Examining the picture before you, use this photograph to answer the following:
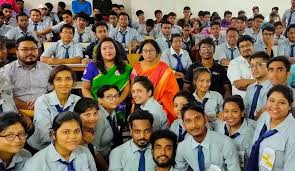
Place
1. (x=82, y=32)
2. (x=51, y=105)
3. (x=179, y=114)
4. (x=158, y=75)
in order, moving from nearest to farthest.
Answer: (x=51, y=105), (x=179, y=114), (x=158, y=75), (x=82, y=32)

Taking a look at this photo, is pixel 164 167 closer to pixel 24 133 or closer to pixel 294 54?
pixel 24 133

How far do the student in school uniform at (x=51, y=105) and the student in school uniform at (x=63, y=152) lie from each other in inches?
17.2

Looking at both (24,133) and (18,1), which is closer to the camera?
(24,133)

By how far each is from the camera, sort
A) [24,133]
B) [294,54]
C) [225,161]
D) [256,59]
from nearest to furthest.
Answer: [24,133] < [225,161] < [256,59] < [294,54]

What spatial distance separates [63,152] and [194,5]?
339 inches

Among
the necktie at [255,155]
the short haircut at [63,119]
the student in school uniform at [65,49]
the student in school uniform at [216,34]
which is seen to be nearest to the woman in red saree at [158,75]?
the necktie at [255,155]

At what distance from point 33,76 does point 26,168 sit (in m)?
1.34

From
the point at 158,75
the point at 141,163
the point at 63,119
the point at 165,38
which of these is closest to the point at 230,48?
the point at 165,38

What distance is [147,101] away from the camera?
3.38 metres

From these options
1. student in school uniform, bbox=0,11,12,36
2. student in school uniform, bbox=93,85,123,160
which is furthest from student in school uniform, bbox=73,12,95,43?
student in school uniform, bbox=93,85,123,160

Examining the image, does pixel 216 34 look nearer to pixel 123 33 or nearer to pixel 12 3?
pixel 123 33

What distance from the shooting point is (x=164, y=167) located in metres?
2.82

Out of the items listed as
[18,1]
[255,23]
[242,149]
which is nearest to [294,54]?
[255,23]

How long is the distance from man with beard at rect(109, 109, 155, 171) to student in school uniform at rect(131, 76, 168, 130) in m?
0.34
